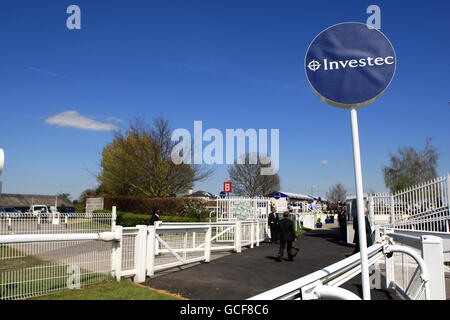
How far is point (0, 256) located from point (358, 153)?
16.4 ft

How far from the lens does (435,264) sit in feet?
14.0

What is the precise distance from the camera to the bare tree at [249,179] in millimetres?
57312

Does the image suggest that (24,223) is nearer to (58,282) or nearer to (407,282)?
(58,282)

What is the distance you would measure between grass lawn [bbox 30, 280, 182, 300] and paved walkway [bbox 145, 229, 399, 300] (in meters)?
0.62

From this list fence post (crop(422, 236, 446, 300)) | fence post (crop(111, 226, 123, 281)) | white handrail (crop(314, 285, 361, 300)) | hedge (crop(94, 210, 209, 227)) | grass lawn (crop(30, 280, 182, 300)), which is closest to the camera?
white handrail (crop(314, 285, 361, 300))

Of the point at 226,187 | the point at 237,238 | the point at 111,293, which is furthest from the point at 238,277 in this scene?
the point at 226,187

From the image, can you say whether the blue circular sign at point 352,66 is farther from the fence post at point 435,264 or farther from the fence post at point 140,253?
the fence post at point 140,253

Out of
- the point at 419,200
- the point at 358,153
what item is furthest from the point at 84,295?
the point at 419,200

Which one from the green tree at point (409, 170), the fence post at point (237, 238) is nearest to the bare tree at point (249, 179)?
the green tree at point (409, 170)

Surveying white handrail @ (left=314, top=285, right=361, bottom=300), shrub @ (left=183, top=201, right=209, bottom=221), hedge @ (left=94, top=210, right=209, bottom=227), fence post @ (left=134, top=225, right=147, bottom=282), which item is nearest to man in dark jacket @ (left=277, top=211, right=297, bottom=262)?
fence post @ (left=134, top=225, right=147, bottom=282)

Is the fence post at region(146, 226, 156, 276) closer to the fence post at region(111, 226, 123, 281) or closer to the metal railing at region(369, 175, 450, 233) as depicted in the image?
the fence post at region(111, 226, 123, 281)

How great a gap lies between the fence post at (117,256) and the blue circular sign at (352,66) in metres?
5.60

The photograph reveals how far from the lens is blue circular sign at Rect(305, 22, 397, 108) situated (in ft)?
10.5
